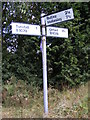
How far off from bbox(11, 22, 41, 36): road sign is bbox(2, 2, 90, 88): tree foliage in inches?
62.4

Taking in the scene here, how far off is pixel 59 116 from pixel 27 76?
6.92ft

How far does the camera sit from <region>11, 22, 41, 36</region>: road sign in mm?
3178

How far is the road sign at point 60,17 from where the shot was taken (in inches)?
127

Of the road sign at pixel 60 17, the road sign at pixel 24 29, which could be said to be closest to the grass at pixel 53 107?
the road sign at pixel 24 29

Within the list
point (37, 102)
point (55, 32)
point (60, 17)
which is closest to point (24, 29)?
point (55, 32)

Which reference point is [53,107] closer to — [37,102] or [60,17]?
[37,102]

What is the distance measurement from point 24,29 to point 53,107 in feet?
6.21

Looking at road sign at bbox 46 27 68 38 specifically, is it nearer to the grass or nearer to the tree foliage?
the tree foliage

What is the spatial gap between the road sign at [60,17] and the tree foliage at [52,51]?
61.2 inches

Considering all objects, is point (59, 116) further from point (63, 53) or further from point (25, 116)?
point (63, 53)

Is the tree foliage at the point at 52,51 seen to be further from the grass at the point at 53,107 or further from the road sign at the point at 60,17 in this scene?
the road sign at the point at 60,17

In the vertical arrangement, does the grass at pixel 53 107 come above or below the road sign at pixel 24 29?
below

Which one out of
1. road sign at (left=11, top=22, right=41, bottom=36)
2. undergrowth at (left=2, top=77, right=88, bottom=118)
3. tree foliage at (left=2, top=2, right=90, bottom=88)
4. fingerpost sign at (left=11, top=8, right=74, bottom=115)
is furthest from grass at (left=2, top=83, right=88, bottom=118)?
road sign at (left=11, top=22, right=41, bottom=36)

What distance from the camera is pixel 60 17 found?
3285 millimetres
